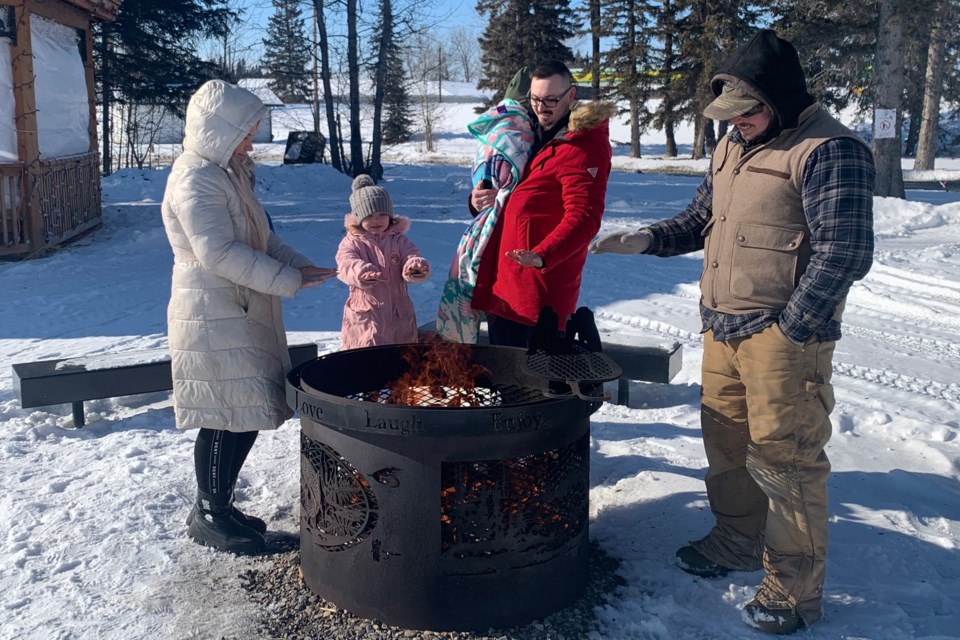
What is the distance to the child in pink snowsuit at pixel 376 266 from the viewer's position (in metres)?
4.50

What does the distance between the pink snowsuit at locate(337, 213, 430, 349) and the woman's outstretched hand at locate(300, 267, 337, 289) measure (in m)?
0.75

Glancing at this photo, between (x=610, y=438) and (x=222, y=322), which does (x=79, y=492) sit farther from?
(x=610, y=438)

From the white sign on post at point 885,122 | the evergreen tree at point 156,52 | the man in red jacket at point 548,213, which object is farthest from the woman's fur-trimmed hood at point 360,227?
the evergreen tree at point 156,52

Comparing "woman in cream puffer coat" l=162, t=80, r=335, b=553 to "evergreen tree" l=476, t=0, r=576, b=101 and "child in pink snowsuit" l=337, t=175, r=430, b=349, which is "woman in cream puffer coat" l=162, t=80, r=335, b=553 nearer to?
"child in pink snowsuit" l=337, t=175, r=430, b=349

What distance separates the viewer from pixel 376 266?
4.47m

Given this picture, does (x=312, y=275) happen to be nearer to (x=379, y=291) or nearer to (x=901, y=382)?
(x=379, y=291)

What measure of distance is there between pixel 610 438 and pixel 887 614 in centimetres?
212

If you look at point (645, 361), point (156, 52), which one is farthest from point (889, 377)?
point (156, 52)

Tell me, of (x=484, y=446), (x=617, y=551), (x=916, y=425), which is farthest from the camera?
(x=916, y=425)

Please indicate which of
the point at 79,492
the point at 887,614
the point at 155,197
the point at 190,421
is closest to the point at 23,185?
the point at 155,197

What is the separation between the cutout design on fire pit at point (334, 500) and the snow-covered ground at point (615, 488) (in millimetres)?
441

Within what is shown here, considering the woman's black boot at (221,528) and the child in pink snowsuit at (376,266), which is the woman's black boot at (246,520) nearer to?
the woman's black boot at (221,528)

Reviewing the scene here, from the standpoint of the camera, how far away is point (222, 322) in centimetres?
351

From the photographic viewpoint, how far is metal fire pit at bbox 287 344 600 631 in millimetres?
2881
